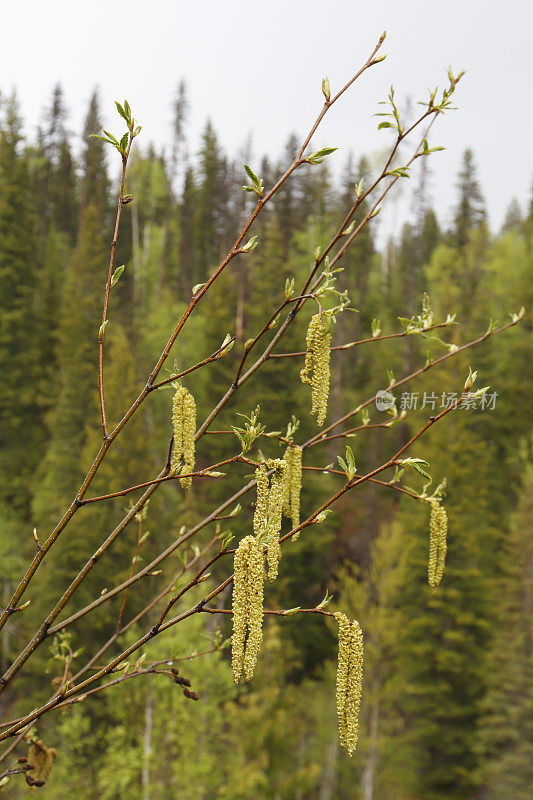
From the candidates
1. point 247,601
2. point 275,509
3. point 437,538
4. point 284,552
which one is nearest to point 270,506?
point 275,509

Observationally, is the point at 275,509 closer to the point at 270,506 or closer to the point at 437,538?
the point at 270,506

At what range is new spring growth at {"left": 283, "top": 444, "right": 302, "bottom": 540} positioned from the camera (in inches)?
66.5

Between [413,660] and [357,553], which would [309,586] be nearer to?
[357,553]

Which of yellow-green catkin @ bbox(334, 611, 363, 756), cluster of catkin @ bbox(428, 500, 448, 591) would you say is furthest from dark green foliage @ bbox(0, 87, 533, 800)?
yellow-green catkin @ bbox(334, 611, 363, 756)

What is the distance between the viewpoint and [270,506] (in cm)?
149

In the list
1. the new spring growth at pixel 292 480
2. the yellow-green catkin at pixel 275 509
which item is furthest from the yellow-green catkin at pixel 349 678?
the new spring growth at pixel 292 480

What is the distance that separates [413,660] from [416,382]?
21.8 ft

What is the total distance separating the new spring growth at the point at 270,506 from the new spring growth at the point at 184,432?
0.58ft

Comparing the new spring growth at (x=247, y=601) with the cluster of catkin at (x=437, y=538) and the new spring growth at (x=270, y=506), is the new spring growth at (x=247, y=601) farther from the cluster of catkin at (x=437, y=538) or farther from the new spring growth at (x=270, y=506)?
the cluster of catkin at (x=437, y=538)

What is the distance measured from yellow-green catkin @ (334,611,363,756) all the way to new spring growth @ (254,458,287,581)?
18 centimetres

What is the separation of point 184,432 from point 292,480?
0.33m

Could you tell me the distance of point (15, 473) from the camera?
61.3 feet

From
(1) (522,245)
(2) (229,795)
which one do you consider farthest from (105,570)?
(1) (522,245)

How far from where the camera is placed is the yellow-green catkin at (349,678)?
4.59 feet
